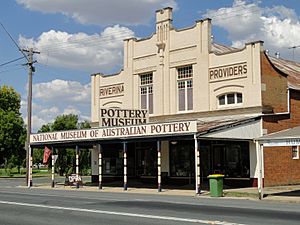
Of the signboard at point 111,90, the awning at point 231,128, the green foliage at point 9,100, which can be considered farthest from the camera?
the green foliage at point 9,100

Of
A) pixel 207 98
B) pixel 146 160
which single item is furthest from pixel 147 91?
pixel 207 98

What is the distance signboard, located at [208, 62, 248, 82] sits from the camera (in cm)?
3041

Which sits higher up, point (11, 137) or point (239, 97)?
point (239, 97)

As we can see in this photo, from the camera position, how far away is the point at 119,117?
33.3 metres

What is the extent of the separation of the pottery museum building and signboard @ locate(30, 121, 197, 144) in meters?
0.06

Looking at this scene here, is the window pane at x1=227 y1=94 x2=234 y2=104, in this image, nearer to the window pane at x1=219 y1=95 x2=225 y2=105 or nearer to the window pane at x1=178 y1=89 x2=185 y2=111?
the window pane at x1=219 y1=95 x2=225 y2=105

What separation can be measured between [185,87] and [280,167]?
7796 mm

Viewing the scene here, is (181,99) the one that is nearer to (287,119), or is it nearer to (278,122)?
(278,122)

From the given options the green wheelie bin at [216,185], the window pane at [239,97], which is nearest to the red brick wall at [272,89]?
the window pane at [239,97]

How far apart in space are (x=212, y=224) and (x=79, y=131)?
20811mm

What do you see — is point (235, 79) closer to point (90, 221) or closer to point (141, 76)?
point (141, 76)

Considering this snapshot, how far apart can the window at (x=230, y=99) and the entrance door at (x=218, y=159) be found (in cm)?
268

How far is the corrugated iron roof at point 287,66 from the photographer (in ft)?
106

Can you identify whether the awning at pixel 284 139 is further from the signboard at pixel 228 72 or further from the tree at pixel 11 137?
the tree at pixel 11 137
